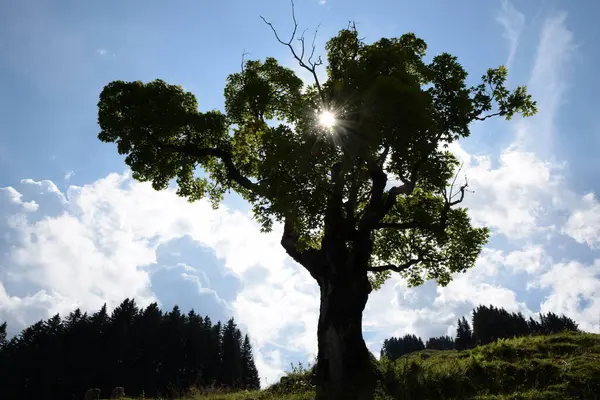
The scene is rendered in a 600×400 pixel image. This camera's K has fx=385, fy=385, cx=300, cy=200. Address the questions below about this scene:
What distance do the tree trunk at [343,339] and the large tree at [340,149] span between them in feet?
0.13

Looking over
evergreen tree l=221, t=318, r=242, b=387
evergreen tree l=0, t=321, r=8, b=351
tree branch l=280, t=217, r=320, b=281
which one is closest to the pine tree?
evergreen tree l=221, t=318, r=242, b=387

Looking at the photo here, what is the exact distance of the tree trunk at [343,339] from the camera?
1258cm

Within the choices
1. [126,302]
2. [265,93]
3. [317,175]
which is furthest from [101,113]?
[126,302]

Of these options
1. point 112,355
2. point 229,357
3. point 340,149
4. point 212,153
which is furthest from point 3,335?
point 340,149

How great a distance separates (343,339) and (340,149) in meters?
7.02

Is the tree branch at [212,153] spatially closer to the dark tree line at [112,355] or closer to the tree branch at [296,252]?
the tree branch at [296,252]

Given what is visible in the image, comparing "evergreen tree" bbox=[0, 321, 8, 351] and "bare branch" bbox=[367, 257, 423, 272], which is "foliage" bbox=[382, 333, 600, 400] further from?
"evergreen tree" bbox=[0, 321, 8, 351]

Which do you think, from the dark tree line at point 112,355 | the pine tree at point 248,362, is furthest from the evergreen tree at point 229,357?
the pine tree at point 248,362

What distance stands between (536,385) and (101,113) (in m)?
18.5

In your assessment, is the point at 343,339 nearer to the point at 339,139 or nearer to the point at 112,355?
the point at 339,139

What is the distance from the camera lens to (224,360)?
266 ft

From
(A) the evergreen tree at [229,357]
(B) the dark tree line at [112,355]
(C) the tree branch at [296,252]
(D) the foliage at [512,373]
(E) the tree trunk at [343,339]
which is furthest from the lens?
(A) the evergreen tree at [229,357]

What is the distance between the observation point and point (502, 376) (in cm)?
1083

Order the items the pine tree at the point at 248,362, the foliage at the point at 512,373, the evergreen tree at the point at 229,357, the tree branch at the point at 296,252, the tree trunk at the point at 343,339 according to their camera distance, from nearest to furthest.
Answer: the foliage at the point at 512,373
the tree trunk at the point at 343,339
the tree branch at the point at 296,252
the evergreen tree at the point at 229,357
the pine tree at the point at 248,362
